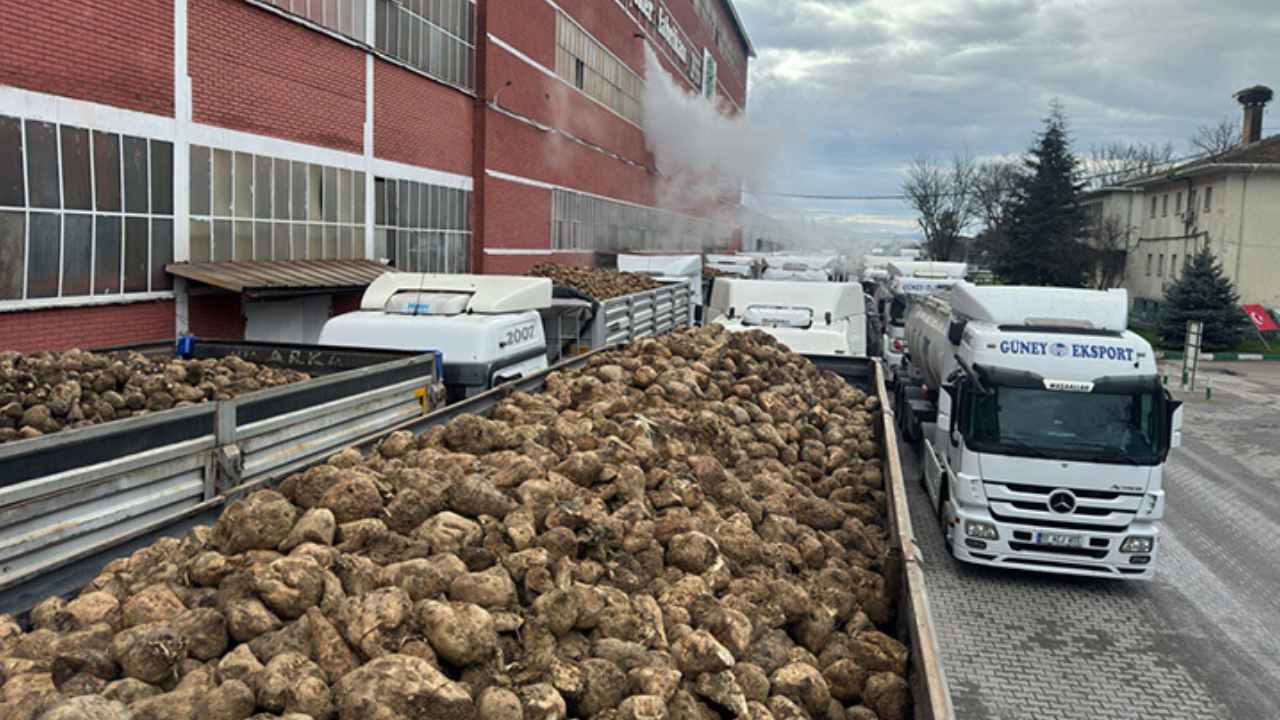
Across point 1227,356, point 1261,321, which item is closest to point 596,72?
point 1261,321

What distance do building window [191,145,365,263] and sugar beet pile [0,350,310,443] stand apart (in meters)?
6.25

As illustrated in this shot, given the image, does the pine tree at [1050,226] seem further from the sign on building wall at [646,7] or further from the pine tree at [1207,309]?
the sign on building wall at [646,7]

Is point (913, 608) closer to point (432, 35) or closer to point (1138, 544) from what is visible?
point (1138, 544)

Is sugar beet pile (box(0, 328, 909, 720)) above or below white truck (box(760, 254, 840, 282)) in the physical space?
below

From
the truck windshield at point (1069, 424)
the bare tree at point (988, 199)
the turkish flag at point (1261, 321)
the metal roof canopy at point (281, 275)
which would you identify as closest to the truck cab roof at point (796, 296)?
the truck windshield at point (1069, 424)

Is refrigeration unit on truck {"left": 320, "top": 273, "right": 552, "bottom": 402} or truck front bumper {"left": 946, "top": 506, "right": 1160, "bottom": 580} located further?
refrigeration unit on truck {"left": 320, "top": 273, "right": 552, "bottom": 402}

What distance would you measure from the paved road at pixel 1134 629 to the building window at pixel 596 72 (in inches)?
833

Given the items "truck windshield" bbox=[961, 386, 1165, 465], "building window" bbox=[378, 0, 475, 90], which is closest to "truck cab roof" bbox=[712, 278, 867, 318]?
"truck windshield" bbox=[961, 386, 1165, 465]

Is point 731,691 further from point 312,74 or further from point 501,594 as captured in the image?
point 312,74

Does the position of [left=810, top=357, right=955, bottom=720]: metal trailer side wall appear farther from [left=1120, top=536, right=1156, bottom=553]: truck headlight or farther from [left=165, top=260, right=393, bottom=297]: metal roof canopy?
[left=165, top=260, right=393, bottom=297]: metal roof canopy

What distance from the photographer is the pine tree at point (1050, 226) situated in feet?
155

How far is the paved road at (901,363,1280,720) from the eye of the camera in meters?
8.03

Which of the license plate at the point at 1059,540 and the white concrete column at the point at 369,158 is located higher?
the white concrete column at the point at 369,158

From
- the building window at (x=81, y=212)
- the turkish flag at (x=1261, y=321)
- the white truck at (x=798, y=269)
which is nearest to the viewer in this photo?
the building window at (x=81, y=212)
